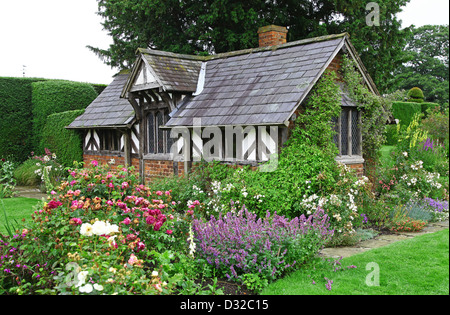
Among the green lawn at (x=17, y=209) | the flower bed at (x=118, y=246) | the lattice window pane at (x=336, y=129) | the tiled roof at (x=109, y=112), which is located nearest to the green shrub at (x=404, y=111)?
the lattice window pane at (x=336, y=129)

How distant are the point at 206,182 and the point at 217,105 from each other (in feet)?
6.07

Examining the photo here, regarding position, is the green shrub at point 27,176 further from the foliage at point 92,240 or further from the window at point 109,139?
the foliage at point 92,240

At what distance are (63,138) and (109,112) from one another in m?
3.13

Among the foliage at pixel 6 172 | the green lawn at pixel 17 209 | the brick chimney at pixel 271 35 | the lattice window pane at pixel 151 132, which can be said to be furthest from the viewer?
the foliage at pixel 6 172

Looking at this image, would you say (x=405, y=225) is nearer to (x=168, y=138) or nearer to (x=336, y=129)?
(x=336, y=129)

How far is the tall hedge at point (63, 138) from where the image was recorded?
16.1 metres

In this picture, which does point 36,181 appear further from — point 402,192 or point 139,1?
point 402,192

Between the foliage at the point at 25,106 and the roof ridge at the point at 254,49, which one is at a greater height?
the roof ridge at the point at 254,49

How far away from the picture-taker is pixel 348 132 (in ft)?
34.1

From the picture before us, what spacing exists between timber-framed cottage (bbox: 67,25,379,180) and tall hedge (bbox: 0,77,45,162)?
21.5 feet

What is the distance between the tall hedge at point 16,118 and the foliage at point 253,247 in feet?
49.2

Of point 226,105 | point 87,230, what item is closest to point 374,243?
point 226,105

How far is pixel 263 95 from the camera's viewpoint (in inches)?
385

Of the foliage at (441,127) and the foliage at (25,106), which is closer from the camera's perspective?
the foliage at (441,127)
